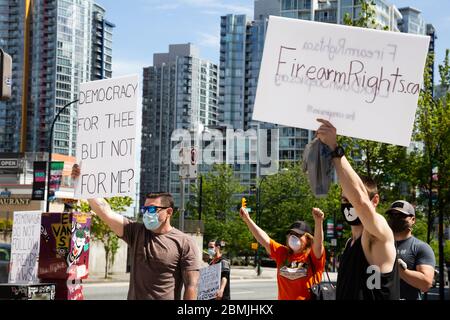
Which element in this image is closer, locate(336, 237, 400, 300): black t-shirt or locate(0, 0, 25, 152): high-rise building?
locate(336, 237, 400, 300): black t-shirt

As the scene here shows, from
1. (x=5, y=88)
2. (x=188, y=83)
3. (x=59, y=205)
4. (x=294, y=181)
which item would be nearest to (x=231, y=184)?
(x=294, y=181)

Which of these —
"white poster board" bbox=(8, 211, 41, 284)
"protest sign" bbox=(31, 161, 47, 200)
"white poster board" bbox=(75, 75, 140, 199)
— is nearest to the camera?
"white poster board" bbox=(75, 75, 140, 199)

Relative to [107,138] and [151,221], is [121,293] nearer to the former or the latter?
[107,138]

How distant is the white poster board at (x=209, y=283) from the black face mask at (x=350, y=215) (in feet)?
9.25

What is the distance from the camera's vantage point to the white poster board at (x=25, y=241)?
11.6 meters

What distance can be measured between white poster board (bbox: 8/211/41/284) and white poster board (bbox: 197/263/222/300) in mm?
4597

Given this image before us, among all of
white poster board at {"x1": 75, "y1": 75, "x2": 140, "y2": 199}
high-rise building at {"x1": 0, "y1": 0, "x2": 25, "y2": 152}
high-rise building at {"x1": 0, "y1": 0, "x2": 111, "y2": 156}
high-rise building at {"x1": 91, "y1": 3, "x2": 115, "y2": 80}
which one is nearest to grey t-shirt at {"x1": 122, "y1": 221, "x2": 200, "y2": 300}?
white poster board at {"x1": 75, "y1": 75, "x2": 140, "y2": 199}

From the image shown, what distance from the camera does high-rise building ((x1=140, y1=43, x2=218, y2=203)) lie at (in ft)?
558

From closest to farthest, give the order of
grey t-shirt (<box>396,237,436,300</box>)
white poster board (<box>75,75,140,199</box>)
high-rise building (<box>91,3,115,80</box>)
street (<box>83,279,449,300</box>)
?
grey t-shirt (<box>396,237,436,300</box>) < white poster board (<box>75,75,140,199</box>) < street (<box>83,279,449,300</box>) < high-rise building (<box>91,3,115,80</box>)

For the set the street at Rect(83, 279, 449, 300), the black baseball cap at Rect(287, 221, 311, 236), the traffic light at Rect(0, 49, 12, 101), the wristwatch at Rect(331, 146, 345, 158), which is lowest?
the street at Rect(83, 279, 449, 300)

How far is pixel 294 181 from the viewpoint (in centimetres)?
8106

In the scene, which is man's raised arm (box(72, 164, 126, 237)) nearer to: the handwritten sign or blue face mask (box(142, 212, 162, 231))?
blue face mask (box(142, 212, 162, 231))
